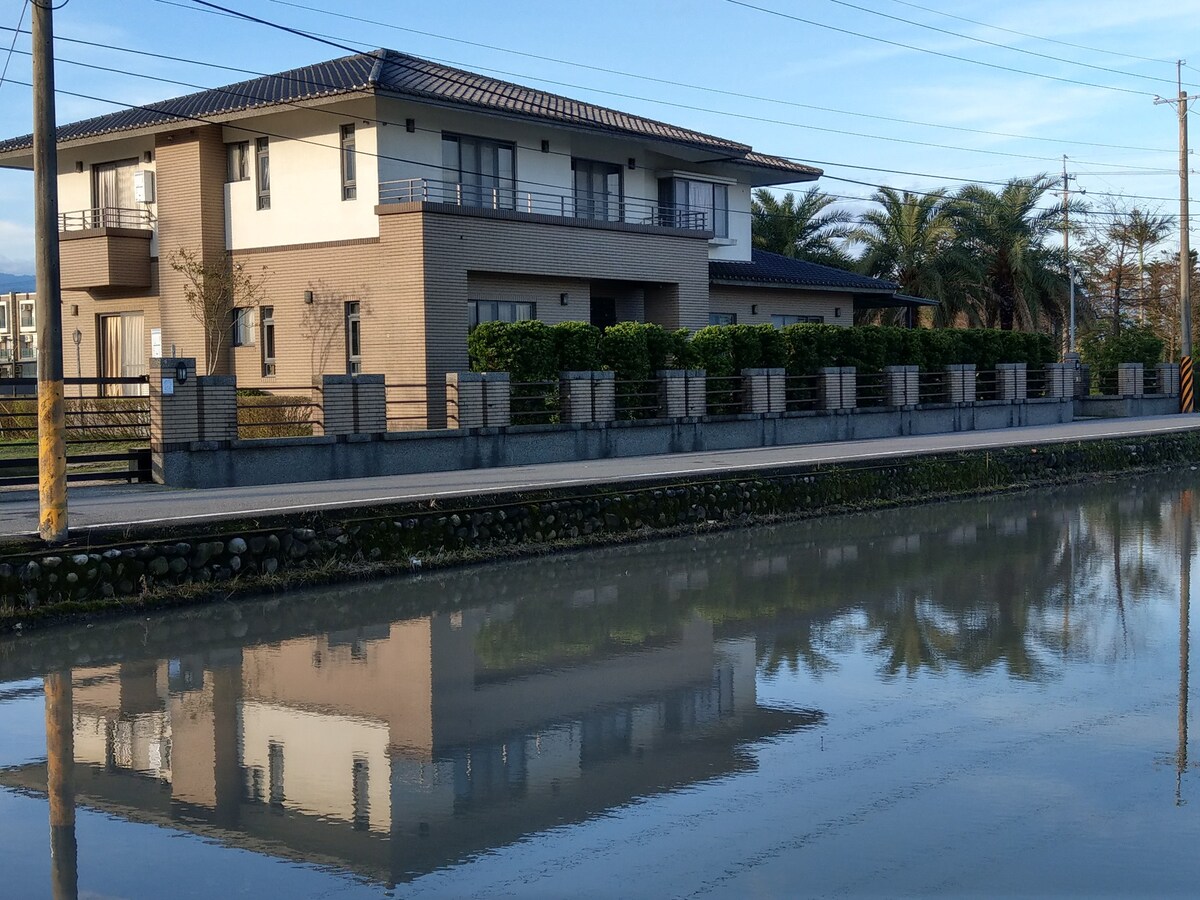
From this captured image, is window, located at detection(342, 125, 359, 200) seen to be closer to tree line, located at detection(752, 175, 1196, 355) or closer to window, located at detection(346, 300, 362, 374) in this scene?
window, located at detection(346, 300, 362, 374)

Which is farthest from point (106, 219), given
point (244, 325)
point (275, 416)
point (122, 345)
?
point (275, 416)

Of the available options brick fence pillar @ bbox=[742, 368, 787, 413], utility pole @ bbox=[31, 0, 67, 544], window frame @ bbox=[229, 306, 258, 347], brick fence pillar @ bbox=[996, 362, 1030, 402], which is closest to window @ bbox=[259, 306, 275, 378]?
window frame @ bbox=[229, 306, 258, 347]

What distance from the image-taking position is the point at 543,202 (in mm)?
34688

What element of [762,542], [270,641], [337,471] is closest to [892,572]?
[762,542]

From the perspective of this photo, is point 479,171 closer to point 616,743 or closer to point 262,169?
point 262,169

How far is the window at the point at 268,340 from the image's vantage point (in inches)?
1339

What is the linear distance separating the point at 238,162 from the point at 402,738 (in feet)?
94.0

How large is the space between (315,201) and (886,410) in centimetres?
1541

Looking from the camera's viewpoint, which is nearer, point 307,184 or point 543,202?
point 307,184

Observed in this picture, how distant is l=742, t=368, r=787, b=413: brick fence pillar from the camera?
30.9 m

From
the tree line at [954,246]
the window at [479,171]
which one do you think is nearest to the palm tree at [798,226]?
the tree line at [954,246]

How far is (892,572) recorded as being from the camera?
15875mm

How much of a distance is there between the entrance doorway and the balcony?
4.11 feet

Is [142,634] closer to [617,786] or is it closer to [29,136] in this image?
[617,786]
